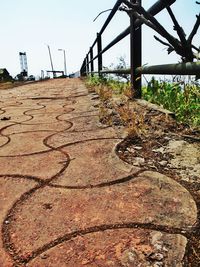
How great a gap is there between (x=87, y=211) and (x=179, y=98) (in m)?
1.68

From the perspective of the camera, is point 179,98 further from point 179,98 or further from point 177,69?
point 177,69

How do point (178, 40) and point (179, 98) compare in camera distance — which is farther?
point (179, 98)

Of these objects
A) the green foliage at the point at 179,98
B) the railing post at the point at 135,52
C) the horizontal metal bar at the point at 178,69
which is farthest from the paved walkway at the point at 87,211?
the railing post at the point at 135,52

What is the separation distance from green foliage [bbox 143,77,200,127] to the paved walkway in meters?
0.68

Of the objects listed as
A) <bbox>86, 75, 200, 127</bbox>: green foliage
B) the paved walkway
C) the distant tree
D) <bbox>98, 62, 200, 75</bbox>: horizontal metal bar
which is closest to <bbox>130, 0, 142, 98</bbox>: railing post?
<bbox>86, 75, 200, 127</bbox>: green foliage

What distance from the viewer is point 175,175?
1.13m

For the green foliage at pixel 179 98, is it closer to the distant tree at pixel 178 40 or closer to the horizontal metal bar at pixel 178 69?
the horizontal metal bar at pixel 178 69

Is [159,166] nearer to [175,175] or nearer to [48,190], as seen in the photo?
[175,175]

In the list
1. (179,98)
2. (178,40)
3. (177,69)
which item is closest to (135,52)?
(179,98)

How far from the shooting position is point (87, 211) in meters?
0.91

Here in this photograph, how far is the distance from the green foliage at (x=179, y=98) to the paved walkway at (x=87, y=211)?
2.24 ft

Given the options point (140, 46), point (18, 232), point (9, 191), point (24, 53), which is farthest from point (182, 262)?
point (24, 53)

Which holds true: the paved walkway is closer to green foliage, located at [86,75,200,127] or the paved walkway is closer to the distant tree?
the distant tree

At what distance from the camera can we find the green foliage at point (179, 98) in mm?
1984
